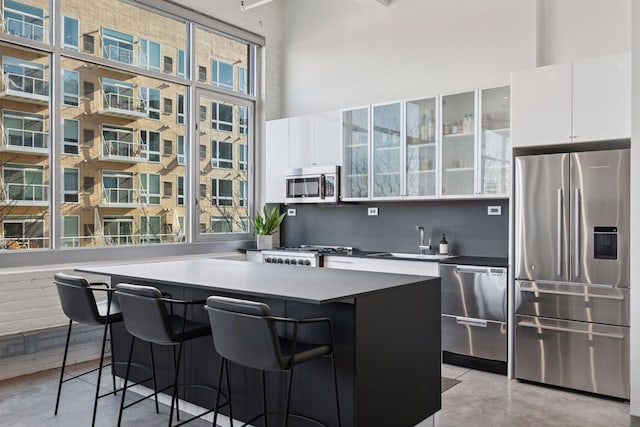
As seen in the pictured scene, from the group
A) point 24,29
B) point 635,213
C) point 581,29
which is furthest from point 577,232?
point 24,29

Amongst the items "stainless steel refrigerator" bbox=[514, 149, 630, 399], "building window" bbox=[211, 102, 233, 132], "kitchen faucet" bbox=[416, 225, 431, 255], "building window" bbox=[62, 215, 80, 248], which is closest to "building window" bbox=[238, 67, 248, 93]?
"building window" bbox=[211, 102, 233, 132]

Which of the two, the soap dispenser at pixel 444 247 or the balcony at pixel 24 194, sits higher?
the balcony at pixel 24 194

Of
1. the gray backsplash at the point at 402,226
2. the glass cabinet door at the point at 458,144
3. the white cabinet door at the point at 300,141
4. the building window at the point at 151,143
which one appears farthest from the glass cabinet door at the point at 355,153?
the building window at the point at 151,143

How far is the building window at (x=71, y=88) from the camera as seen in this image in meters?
4.60

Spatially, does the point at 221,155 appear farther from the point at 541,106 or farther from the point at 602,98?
the point at 602,98

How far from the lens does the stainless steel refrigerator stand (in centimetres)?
355

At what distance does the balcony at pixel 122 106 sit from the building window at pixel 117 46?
14.1 inches

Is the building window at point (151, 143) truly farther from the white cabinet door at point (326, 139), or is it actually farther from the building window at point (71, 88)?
the white cabinet door at point (326, 139)

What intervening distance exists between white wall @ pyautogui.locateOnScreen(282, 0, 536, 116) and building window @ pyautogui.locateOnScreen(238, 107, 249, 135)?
503 millimetres

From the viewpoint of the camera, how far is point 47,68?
4469 mm

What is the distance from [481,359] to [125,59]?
14.3 feet

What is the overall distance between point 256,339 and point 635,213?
2732mm

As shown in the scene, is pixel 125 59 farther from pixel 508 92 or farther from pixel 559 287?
pixel 559 287

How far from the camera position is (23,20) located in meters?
4.31
